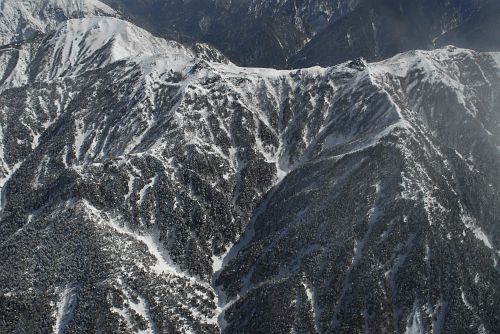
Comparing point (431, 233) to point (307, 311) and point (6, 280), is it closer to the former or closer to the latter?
point (307, 311)

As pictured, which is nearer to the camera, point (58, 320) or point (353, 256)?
point (58, 320)

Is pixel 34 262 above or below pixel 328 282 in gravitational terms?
above

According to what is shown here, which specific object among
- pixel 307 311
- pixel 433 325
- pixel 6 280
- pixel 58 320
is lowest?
pixel 433 325

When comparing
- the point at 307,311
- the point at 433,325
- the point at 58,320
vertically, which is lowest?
the point at 433,325

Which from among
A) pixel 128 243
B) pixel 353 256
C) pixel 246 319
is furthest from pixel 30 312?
pixel 353 256

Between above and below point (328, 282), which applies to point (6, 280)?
above

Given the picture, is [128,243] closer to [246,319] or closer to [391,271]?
[246,319]

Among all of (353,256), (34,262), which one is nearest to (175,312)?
(34,262)

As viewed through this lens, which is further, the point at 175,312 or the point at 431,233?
the point at 431,233
